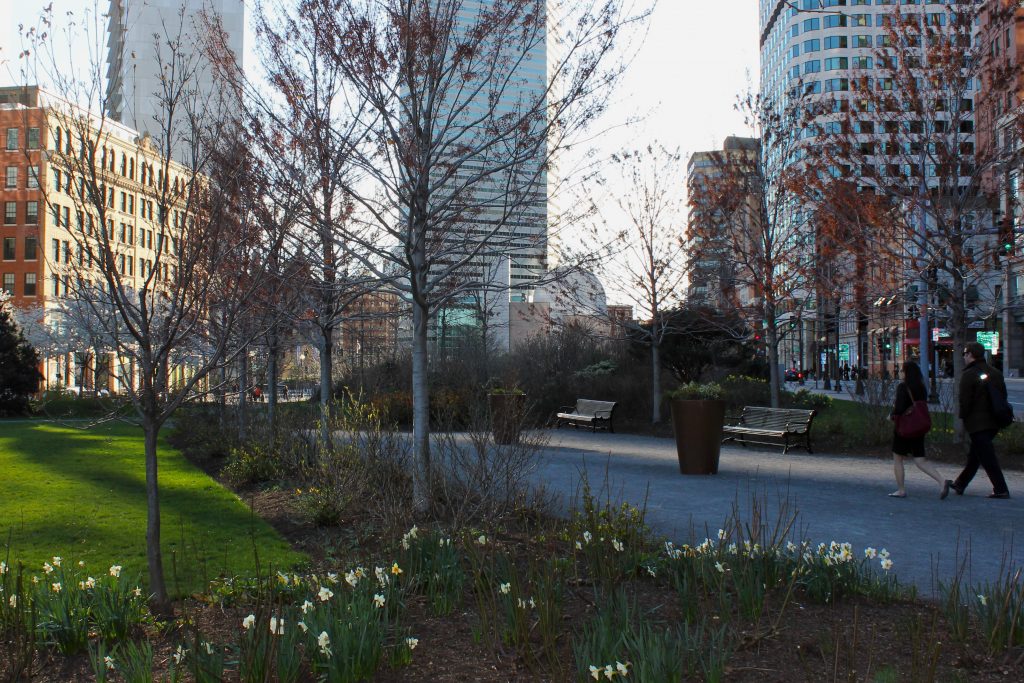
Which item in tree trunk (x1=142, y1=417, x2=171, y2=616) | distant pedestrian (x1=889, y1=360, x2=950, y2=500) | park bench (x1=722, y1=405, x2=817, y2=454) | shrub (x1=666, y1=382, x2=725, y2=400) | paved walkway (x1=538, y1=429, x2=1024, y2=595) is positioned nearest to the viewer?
tree trunk (x1=142, y1=417, x2=171, y2=616)

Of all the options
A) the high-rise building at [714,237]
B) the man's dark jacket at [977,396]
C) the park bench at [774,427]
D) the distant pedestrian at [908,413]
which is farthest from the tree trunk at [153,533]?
the high-rise building at [714,237]

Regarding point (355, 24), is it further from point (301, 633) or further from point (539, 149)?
point (301, 633)

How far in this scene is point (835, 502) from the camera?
32.8 ft

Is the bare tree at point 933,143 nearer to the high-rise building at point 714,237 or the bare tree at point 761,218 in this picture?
the bare tree at point 761,218

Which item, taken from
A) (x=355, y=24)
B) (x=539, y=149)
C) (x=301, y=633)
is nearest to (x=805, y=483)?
(x=539, y=149)

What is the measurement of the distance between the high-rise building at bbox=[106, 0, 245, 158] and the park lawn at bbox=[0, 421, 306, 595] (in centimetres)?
A: 332

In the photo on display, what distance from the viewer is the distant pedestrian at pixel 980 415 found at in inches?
397

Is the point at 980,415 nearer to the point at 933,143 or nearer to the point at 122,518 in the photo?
the point at 933,143

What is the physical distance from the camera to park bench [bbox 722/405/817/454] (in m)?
15.8

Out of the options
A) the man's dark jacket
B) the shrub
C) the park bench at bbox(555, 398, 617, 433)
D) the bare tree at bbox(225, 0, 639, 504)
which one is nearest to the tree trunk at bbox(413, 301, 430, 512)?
the bare tree at bbox(225, 0, 639, 504)

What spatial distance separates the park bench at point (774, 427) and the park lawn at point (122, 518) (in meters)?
9.46

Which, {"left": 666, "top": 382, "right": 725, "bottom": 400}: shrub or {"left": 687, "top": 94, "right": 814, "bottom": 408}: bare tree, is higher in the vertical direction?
{"left": 687, "top": 94, "right": 814, "bottom": 408}: bare tree

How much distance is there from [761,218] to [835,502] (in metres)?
10.6

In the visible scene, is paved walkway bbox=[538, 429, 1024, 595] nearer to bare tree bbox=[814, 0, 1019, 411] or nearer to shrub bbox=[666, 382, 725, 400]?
shrub bbox=[666, 382, 725, 400]
